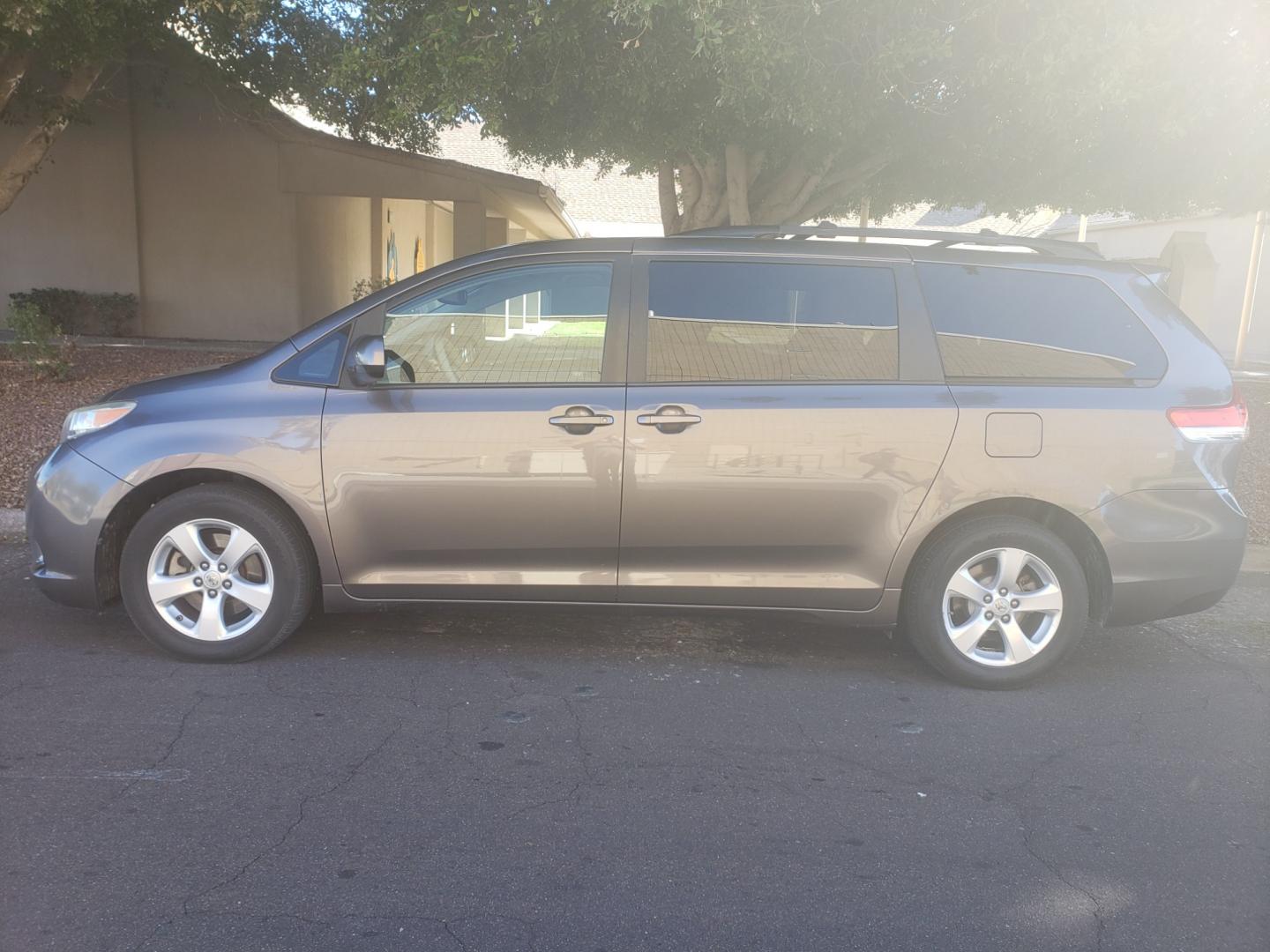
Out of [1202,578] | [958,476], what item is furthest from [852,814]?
[1202,578]

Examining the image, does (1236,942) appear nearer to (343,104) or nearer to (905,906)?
(905,906)

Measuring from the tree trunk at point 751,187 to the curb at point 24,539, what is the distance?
639 cm

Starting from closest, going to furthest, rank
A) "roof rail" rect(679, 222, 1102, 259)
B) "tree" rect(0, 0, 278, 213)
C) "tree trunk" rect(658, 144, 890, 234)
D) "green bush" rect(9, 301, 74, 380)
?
"roof rail" rect(679, 222, 1102, 259) → "tree" rect(0, 0, 278, 213) → "green bush" rect(9, 301, 74, 380) → "tree trunk" rect(658, 144, 890, 234)

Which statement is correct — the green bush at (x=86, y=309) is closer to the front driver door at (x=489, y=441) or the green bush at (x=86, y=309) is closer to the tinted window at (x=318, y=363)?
the tinted window at (x=318, y=363)

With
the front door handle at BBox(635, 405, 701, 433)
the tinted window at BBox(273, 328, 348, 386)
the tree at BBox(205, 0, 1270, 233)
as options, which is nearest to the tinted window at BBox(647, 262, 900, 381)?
the front door handle at BBox(635, 405, 701, 433)

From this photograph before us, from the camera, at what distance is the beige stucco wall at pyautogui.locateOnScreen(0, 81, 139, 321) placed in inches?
687

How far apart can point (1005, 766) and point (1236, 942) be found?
1.04 meters

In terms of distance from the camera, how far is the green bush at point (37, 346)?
11125 millimetres

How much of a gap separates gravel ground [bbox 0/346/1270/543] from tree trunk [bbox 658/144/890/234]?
515 centimetres

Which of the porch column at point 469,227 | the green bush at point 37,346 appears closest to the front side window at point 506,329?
the green bush at point 37,346

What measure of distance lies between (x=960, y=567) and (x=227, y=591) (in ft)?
10.2

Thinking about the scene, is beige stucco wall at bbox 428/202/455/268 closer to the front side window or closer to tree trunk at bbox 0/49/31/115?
tree trunk at bbox 0/49/31/115

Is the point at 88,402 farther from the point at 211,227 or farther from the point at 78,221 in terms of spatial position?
the point at 78,221

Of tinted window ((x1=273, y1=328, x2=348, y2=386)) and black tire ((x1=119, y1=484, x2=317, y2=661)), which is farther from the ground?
tinted window ((x1=273, y1=328, x2=348, y2=386))
